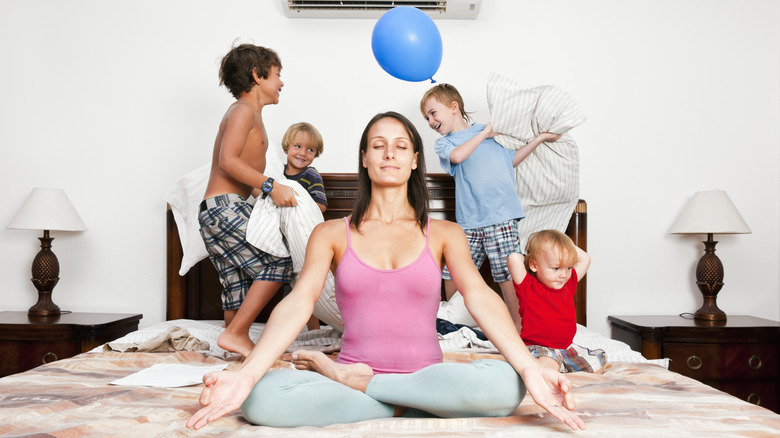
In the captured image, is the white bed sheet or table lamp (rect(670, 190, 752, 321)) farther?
table lamp (rect(670, 190, 752, 321))

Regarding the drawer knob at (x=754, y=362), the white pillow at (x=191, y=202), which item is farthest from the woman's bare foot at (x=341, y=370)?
the drawer knob at (x=754, y=362)

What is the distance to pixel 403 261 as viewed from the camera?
1.39 meters

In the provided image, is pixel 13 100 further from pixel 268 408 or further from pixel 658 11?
pixel 658 11

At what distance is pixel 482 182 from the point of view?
246cm

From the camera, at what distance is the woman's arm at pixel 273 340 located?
988 mm

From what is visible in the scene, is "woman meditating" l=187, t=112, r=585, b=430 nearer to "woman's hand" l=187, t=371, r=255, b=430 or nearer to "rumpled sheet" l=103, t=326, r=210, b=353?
"woman's hand" l=187, t=371, r=255, b=430

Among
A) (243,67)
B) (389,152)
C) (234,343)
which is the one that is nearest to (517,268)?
(389,152)

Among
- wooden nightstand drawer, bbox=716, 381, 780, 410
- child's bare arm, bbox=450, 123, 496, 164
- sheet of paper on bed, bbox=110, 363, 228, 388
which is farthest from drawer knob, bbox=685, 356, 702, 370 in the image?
sheet of paper on bed, bbox=110, 363, 228, 388

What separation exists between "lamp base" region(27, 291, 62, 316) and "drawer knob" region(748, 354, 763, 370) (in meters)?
2.99

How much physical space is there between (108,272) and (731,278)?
3.01 m

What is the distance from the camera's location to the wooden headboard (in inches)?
108

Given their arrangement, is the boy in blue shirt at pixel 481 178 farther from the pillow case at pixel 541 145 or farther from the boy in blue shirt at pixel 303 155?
the boy in blue shirt at pixel 303 155

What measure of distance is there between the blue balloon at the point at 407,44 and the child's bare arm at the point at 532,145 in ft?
1.90

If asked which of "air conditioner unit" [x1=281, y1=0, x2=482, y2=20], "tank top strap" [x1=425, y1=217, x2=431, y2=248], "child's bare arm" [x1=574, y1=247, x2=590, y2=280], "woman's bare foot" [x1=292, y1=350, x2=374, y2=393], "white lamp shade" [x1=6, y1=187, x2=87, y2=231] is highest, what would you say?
"air conditioner unit" [x1=281, y1=0, x2=482, y2=20]
